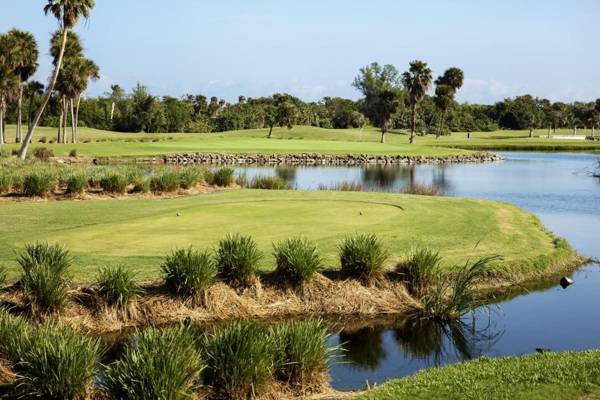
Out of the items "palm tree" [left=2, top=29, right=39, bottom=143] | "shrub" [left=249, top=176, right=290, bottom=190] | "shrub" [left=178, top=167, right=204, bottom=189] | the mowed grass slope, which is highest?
"palm tree" [left=2, top=29, right=39, bottom=143]

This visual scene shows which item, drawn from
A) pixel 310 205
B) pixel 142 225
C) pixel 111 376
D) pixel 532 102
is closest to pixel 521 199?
pixel 310 205

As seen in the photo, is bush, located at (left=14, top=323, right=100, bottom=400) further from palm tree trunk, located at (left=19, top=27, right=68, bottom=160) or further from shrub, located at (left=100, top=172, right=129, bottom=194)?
palm tree trunk, located at (left=19, top=27, right=68, bottom=160)

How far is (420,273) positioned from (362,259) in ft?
4.34

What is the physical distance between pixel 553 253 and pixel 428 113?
12465 centimetres

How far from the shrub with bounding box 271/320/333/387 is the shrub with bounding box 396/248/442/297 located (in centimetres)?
583

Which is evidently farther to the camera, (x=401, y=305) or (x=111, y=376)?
(x=401, y=305)

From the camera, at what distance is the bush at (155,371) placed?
8.25m

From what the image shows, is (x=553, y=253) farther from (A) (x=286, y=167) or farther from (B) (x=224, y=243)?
(A) (x=286, y=167)

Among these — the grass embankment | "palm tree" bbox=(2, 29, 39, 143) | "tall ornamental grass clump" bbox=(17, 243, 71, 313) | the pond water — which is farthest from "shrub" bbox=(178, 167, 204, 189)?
"palm tree" bbox=(2, 29, 39, 143)

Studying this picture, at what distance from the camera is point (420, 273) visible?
15570 mm

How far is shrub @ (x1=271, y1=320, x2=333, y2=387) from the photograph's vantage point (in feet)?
32.5

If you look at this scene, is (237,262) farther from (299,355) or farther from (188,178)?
(188,178)

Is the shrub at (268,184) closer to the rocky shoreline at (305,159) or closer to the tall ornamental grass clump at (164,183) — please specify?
the tall ornamental grass clump at (164,183)

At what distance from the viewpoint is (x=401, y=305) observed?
15.1 metres
